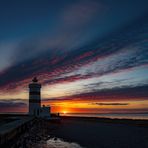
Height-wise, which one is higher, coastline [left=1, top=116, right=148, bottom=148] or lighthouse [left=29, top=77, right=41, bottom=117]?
lighthouse [left=29, top=77, right=41, bottom=117]

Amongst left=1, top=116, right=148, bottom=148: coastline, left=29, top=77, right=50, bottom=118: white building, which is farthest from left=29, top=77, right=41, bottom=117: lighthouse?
left=1, top=116, right=148, bottom=148: coastline

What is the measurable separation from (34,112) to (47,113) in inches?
134

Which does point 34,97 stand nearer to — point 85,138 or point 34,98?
point 34,98

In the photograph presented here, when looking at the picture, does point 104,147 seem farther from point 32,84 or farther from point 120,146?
point 32,84

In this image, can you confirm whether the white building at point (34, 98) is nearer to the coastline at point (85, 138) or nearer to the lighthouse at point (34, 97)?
the lighthouse at point (34, 97)

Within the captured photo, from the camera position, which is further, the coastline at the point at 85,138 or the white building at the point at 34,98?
the white building at the point at 34,98

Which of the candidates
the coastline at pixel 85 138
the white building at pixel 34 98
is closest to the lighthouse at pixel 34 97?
the white building at pixel 34 98

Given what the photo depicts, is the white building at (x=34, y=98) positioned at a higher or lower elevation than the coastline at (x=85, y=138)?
higher

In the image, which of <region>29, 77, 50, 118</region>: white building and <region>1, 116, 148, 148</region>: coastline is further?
<region>29, 77, 50, 118</region>: white building

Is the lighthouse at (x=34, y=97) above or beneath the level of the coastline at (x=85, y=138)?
above

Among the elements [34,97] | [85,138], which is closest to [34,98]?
[34,97]

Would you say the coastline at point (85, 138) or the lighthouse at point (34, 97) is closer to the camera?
the coastline at point (85, 138)

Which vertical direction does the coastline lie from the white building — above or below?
below

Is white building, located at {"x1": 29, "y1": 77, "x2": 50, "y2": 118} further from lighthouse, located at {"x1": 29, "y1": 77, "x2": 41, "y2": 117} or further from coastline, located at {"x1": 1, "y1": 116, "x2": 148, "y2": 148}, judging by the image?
coastline, located at {"x1": 1, "y1": 116, "x2": 148, "y2": 148}
